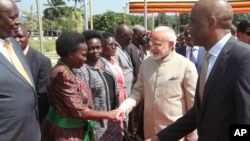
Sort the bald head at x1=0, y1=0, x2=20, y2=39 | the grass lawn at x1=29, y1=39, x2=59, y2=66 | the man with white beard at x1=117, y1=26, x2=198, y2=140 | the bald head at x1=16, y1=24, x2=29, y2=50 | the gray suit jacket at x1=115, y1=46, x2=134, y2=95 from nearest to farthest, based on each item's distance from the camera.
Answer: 1. the bald head at x1=0, y1=0, x2=20, y2=39
2. the man with white beard at x1=117, y1=26, x2=198, y2=140
3. the bald head at x1=16, y1=24, x2=29, y2=50
4. the gray suit jacket at x1=115, y1=46, x2=134, y2=95
5. the grass lawn at x1=29, y1=39, x2=59, y2=66

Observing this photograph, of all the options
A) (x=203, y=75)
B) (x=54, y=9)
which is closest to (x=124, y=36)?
(x=203, y=75)

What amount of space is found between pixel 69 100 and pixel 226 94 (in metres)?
1.48

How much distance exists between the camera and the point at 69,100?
3.22 meters

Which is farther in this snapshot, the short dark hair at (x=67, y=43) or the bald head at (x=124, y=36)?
the bald head at (x=124, y=36)

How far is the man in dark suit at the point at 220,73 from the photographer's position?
6.88 feet

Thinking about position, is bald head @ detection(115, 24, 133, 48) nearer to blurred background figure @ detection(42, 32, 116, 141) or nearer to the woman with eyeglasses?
the woman with eyeglasses

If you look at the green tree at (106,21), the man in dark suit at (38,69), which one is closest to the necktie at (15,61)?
→ the man in dark suit at (38,69)

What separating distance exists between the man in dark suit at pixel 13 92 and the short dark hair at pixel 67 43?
440 mm

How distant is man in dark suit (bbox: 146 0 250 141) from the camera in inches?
82.6

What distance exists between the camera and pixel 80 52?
11.2 ft

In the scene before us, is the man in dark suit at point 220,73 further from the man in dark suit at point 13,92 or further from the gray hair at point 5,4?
the gray hair at point 5,4

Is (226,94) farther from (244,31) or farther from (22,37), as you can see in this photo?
(244,31)

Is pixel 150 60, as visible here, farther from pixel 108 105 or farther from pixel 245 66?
pixel 245 66

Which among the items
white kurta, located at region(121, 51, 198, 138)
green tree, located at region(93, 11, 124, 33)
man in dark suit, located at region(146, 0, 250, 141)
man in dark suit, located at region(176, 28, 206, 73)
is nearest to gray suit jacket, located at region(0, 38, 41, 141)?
white kurta, located at region(121, 51, 198, 138)
